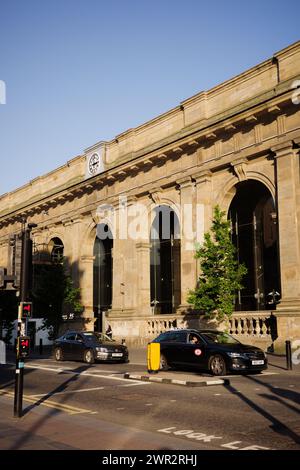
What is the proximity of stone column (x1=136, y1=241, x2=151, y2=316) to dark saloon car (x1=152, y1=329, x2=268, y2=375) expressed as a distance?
573 inches

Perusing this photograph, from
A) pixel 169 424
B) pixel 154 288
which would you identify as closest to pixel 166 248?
pixel 154 288

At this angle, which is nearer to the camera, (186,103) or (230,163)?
(230,163)

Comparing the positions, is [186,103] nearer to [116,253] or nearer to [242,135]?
[242,135]

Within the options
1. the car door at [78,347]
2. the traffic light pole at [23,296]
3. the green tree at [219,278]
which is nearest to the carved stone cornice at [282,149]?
the green tree at [219,278]

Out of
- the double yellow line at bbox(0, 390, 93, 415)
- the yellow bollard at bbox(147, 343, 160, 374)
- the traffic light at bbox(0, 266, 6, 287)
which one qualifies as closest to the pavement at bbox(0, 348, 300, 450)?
the double yellow line at bbox(0, 390, 93, 415)

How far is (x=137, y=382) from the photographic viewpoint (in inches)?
596

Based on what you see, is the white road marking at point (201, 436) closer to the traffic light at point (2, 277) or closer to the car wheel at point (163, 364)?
the traffic light at point (2, 277)

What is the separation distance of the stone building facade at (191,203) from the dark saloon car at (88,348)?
669 cm

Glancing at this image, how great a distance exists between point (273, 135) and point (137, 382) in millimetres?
15184

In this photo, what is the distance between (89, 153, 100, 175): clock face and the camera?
37.6 meters

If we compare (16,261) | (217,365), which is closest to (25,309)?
(16,261)

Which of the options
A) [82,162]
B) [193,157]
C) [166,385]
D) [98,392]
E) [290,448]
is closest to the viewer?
[290,448]

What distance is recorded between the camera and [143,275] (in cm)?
3325

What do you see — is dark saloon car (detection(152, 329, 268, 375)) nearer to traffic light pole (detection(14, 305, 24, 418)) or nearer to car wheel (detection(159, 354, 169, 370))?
car wheel (detection(159, 354, 169, 370))
